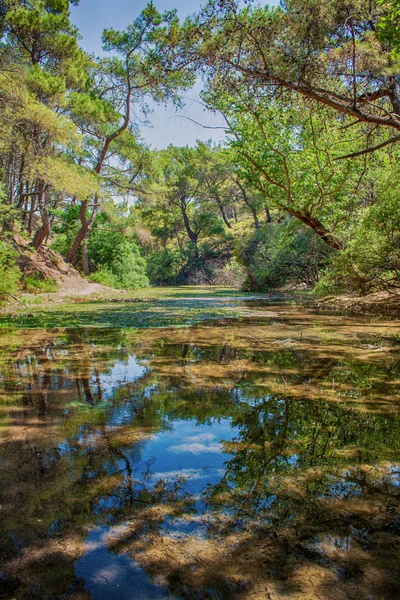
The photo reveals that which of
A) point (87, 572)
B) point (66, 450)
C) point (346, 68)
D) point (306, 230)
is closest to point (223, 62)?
point (346, 68)

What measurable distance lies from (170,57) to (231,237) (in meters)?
29.0

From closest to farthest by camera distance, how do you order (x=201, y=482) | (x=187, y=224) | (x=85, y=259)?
(x=201, y=482)
(x=85, y=259)
(x=187, y=224)

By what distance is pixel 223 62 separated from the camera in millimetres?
7359

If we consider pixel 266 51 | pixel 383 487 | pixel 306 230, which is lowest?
pixel 383 487

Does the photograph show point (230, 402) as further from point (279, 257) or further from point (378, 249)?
point (279, 257)

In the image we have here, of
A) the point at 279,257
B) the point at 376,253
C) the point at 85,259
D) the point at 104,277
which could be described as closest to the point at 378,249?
the point at 376,253

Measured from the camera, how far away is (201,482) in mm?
2162

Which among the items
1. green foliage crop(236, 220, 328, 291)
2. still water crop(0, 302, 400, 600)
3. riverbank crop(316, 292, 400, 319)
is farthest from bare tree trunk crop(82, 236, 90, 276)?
still water crop(0, 302, 400, 600)

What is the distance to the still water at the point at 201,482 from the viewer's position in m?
1.49

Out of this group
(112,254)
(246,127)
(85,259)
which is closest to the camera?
(246,127)

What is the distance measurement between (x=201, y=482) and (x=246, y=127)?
39.4 feet

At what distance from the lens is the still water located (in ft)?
4.87

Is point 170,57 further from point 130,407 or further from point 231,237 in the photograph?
point 231,237

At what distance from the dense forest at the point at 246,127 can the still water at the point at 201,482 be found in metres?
4.88
